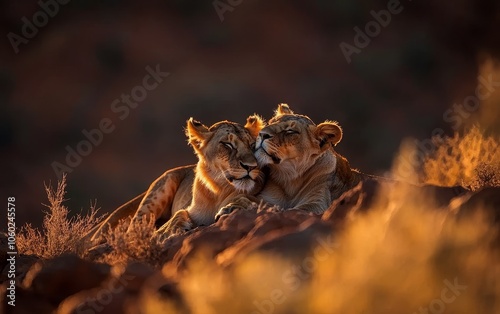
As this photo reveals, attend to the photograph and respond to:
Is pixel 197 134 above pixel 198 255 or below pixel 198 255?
above

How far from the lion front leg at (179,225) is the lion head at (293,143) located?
43.4 inches

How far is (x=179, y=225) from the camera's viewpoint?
10.6 meters

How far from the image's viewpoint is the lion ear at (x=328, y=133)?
10.3 m

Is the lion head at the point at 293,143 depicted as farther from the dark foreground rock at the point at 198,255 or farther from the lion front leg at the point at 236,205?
the dark foreground rock at the point at 198,255

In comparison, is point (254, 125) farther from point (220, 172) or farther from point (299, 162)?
point (299, 162)

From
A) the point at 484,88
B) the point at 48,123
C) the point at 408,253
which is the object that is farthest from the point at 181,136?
the point at 408,253

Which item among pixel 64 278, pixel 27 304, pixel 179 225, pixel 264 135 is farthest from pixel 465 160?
pixel 27 304

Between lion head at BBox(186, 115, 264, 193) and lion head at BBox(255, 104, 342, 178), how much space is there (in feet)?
0.63

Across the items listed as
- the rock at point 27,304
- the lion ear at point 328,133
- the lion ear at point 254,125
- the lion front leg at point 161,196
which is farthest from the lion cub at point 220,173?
the rock at point 27,304

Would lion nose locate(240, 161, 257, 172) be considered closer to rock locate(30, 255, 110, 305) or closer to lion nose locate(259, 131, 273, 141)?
lion nose locate(259, 131, 273, 141)

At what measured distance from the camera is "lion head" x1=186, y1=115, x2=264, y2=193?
10.2m

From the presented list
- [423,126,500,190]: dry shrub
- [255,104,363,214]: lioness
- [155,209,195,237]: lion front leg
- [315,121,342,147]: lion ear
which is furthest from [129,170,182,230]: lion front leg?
[423,126,500,190]: dry shrub

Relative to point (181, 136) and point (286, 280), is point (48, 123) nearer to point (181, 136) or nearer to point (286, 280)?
point (181, 136)

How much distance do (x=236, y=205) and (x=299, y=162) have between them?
1.10 meters
